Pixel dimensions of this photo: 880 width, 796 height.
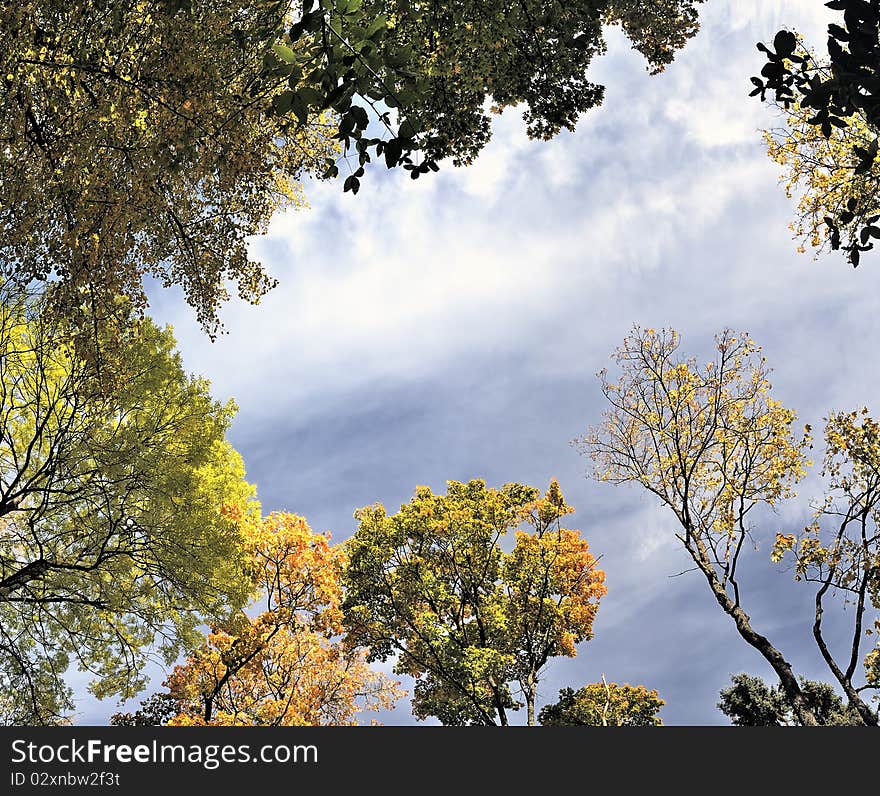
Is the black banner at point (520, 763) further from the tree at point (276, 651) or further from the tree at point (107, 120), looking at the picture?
the tree at point (276, 651)

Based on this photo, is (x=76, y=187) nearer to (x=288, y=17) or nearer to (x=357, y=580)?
(x=288, y=17)

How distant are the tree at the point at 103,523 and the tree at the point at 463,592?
6.41 metres

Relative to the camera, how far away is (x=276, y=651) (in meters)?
15.7

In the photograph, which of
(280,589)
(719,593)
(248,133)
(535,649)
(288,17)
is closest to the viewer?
(248,133)

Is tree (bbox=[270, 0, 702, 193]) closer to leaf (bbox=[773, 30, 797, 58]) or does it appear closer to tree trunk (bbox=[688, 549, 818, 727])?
leaf (bbox=[773, 30, 797, 58])

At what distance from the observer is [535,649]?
724 inches

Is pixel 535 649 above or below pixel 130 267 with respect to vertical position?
below

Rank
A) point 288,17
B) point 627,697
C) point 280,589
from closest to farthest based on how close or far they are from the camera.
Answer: point 288,17
point 280,589
point 627,697

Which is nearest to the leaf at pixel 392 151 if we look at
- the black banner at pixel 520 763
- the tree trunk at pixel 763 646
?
the black banner at pixel 520 763

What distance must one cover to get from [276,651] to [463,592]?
16.0 feet

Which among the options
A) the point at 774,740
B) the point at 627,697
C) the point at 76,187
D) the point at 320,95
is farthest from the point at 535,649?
the point at 320,95

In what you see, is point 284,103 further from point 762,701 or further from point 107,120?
point 762,701

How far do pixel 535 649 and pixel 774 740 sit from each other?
1321 cm

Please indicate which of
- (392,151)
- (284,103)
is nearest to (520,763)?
(392,151)
